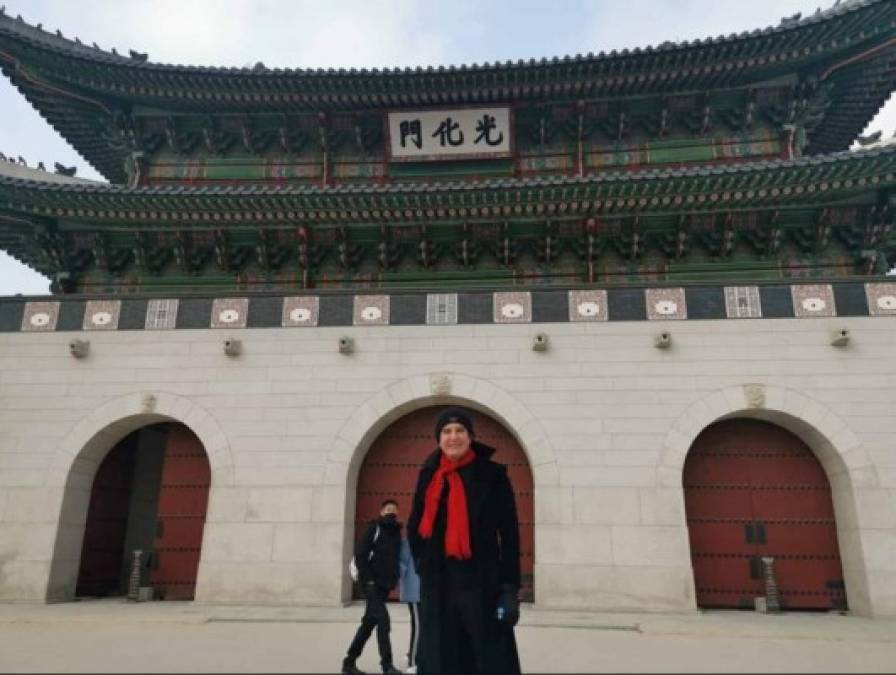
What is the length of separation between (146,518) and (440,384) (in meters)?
7.02

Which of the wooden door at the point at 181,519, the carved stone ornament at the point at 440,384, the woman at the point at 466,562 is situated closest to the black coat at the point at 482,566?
the woman at the point at 466,562

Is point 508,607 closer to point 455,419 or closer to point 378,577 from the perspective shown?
point 455,419

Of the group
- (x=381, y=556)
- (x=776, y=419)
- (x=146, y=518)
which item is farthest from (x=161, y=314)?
(x=776, y=419)

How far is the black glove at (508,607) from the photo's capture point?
11.7ft

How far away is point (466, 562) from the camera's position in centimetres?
371

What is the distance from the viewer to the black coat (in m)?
3.66

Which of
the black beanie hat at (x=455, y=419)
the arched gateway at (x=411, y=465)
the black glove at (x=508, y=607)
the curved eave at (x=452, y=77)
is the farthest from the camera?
the curved eave at (x=452, y=77)

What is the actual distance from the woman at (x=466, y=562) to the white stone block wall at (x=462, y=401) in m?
6.03

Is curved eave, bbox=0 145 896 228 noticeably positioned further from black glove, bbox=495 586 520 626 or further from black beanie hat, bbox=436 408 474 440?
black glove, bbox=495 586 520 626

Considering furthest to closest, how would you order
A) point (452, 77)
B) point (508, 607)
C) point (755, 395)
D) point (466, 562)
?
point (452, 77) < point (755, 395) < point (466, 562) < point (508, 607)

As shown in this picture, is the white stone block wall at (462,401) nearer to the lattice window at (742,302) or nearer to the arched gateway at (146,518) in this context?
the lattice window at (742,302)

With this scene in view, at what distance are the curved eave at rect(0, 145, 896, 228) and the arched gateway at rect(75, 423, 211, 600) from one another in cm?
423

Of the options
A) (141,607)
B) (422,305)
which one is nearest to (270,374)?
(422,305)

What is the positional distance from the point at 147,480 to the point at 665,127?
13308 millimetres
